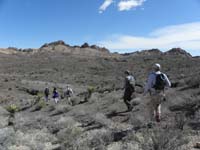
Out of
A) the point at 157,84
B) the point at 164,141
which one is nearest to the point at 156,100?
the point at 157,84

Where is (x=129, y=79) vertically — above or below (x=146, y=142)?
above

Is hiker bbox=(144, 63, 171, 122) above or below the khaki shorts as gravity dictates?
above

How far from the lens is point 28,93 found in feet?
154

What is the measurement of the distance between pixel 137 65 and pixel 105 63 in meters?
12.7

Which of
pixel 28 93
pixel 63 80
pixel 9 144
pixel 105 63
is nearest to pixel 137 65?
pixel 105 63

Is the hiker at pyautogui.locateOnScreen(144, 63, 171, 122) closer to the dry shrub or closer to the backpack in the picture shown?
the backpack

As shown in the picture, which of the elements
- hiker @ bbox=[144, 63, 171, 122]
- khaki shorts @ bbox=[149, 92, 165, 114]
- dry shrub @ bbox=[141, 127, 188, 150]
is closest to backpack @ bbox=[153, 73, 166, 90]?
hiker @ bbox=[144, 63, 171, 122]

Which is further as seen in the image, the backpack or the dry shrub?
the backpack

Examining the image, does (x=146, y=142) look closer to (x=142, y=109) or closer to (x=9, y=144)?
(x=9, y=144)

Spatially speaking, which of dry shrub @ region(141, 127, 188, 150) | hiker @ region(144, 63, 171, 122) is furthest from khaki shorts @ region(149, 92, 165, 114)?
dry shrub @ region(141, 127, 188, 150)

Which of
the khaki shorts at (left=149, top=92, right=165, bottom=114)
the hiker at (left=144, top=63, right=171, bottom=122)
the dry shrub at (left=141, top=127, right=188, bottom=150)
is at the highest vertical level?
the hiker at (left=144, top=63, right=171, bottom=122)

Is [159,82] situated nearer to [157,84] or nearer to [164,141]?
[157,84]

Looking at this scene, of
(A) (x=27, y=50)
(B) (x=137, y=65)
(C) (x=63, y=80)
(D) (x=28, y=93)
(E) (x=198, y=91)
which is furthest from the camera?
(A) (x=27, y=50)

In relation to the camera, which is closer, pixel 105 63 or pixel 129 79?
pixel 129 79
